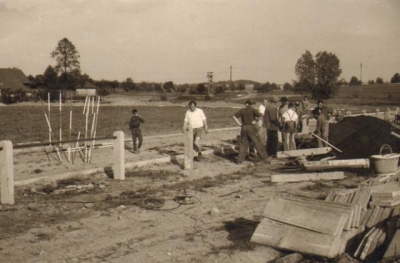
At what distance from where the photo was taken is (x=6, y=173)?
8.49 meters

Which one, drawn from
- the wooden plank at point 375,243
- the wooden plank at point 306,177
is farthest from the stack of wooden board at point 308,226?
the wooden plank at point 306,177

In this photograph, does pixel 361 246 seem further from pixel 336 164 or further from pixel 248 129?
pixel 248 129

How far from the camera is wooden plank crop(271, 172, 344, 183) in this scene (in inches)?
425

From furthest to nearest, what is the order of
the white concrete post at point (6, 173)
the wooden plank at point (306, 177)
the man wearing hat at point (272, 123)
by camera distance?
the man wearing hat at point (272, 123), the wooden plank at point (306, 177), the white concrete post at point (6, 173)

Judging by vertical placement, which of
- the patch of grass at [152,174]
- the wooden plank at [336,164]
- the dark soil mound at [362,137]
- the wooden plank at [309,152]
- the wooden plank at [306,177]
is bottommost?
the patch of grass at [152,174]

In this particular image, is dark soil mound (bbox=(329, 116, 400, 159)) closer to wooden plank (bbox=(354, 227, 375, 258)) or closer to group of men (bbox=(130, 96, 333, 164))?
group of men (bbox=(130, 96, 333, 164))

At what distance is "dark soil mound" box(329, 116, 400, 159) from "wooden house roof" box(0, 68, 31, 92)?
265ft

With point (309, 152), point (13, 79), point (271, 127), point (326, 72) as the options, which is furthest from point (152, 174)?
point (13, 79)

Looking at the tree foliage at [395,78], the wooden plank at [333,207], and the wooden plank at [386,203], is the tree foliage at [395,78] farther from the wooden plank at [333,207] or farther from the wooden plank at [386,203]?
the wooden plank at [333,207]

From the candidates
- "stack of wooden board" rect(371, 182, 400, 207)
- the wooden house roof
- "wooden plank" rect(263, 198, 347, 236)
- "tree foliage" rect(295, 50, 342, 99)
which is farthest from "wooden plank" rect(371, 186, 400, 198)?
the wooden house roof

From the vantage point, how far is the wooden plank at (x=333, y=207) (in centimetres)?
601

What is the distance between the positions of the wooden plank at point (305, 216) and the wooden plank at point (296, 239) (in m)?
0.07

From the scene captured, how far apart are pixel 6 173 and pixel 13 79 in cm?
8825

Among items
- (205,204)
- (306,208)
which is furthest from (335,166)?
(306,208)
